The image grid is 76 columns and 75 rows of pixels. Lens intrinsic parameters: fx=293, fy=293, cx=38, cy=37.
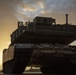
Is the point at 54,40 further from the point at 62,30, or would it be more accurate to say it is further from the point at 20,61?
the point at 20,61

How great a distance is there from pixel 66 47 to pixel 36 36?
3807 millimetres

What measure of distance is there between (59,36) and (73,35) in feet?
4.74

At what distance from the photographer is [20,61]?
28.4 meters

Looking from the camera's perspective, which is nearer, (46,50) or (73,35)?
(46,50)

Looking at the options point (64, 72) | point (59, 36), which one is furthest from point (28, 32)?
point (64, 72)

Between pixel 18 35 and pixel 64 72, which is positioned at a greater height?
pixel 18 35

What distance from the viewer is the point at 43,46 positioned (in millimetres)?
26812

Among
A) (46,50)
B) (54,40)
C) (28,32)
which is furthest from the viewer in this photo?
(54,40)

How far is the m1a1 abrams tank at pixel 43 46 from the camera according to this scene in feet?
87.4

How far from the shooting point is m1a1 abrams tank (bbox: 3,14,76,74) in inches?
1048

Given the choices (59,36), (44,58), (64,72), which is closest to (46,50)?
(44,58)

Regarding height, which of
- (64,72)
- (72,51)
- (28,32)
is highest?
(28,32)

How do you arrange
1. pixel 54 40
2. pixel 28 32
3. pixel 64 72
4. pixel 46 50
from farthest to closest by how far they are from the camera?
pixel 64 72 → pixel 54 40 → pixel 28 32 → pixel 46 50

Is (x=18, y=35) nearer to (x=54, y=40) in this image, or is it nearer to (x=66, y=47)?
(x=54, y=40)
